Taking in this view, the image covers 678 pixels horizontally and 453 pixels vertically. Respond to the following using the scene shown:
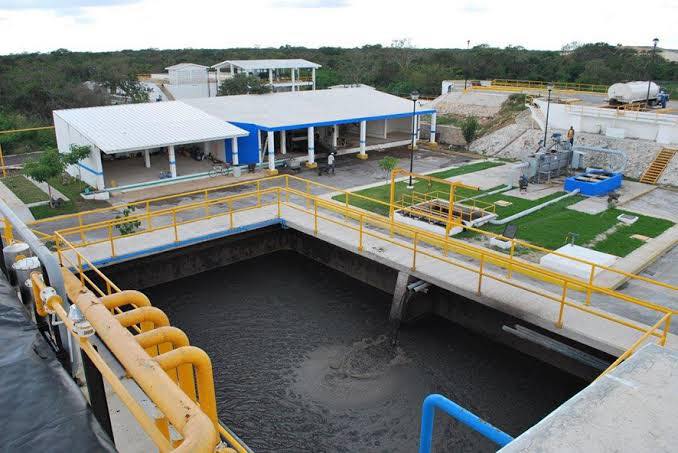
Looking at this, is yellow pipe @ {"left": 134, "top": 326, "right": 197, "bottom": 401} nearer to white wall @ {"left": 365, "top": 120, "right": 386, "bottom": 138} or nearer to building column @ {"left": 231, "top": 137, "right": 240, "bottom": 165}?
building column @ {"left": 231, "top": 137, "right": 240, "bottom": 165}

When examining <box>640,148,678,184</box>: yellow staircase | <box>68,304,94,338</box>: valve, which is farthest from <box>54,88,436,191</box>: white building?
<box>68,304,94,338</box>: valve

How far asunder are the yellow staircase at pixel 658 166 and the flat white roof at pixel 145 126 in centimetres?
2058

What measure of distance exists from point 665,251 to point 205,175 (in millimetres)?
19752

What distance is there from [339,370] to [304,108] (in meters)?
22.3

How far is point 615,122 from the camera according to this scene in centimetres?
3309

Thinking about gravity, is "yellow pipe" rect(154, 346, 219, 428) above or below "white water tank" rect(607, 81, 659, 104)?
below

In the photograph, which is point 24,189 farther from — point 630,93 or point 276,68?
point 630,93

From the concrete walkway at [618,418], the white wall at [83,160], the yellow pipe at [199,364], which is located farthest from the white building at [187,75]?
the concrete walkway at [618,418]

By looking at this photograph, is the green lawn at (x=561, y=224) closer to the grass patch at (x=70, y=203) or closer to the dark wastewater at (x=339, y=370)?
the dark wastewater at (x=339, y=370)

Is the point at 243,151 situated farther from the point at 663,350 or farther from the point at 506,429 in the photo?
the point at 663,350

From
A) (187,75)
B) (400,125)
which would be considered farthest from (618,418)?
(187,75)

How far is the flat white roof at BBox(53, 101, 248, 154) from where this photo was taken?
2450 cm

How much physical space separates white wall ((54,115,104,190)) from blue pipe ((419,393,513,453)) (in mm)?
21107

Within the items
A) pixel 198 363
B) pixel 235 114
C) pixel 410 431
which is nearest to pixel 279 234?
pixel 410 431
